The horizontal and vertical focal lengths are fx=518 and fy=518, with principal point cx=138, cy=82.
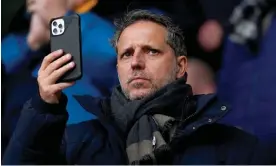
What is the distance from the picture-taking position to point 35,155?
42.0 inches

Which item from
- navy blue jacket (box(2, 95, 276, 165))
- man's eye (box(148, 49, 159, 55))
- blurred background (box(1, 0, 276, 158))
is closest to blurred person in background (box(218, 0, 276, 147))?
blurred background (box(1, 0, 276, 158))

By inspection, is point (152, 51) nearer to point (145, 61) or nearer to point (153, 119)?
point (145, 61)

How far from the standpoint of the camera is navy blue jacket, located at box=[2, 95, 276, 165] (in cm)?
106

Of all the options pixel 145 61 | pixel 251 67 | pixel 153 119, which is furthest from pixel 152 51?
pixel 251 67

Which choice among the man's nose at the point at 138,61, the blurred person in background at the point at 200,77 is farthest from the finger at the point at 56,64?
the blurred person in background at the point at 200,77

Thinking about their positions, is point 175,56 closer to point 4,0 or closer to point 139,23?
point 139,23

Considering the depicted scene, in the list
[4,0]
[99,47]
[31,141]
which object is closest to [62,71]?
[31,141]

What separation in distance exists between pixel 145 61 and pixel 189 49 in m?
0.21

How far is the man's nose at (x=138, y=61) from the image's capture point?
1115 mm

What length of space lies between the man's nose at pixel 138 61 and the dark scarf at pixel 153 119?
7cm

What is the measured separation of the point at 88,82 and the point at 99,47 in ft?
0.33

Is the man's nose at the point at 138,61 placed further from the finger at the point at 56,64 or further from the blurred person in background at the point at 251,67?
the blurred person in background at the point at 251,67

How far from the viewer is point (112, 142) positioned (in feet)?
3.57

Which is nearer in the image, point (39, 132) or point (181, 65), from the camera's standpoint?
point (39, 132)
